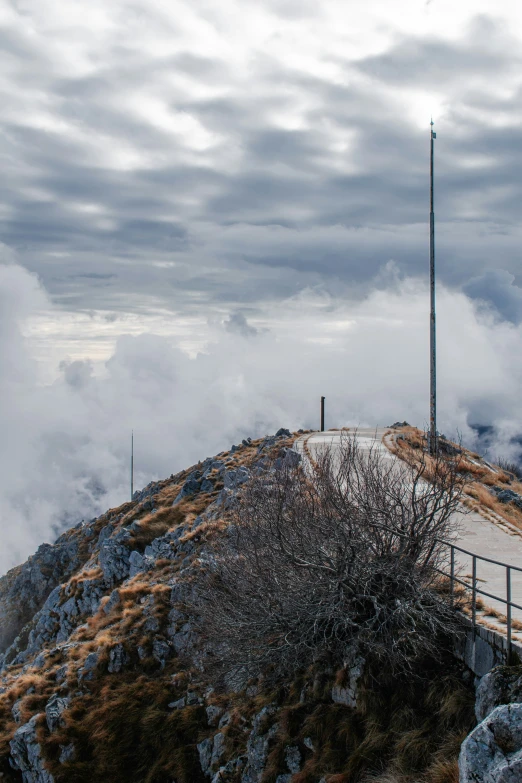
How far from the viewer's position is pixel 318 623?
10.2m

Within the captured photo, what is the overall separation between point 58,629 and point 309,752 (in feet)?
47.7

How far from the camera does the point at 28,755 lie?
13.6 metres

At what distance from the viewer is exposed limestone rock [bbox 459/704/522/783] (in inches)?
225

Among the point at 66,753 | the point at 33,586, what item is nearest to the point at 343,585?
the point at 66,753

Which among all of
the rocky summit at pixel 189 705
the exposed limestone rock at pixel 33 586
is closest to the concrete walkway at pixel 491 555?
the rocky summit at pixel 189 705

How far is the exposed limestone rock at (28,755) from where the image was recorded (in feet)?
43.4

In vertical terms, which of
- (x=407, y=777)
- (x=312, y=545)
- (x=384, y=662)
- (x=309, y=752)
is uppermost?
(x=312, y=545)

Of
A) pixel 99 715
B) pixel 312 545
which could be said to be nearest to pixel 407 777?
pixel 312 545

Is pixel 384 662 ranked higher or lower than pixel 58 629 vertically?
higher

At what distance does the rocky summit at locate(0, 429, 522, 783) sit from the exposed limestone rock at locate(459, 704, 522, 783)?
1 cm

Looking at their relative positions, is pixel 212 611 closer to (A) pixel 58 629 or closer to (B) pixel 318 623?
(B) pixel 318 623

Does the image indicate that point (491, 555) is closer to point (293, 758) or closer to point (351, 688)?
point (351, 688)

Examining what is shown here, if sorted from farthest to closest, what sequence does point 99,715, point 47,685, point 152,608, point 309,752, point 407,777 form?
point 152,608 → point 47,685 → point 99,715 → point 309,752 → point 407,777

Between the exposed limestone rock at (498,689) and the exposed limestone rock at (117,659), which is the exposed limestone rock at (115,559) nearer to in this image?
the exposed limestone rock at (117,659)
